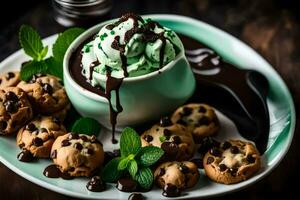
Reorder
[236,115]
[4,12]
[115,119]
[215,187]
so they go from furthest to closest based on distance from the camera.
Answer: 1. [4,12]
2. [236,115]
3. [115,119]
4. [215,187]

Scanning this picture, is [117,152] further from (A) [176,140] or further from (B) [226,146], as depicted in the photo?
(B) [226,146]

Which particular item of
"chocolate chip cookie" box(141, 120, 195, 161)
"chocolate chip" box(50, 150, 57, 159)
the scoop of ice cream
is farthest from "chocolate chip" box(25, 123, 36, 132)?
"chocolate chip cookie" box(141, 120, 195, 161)

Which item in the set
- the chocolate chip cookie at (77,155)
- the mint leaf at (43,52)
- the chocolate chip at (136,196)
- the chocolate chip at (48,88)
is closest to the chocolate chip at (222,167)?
the chocolate chip at (136,196)

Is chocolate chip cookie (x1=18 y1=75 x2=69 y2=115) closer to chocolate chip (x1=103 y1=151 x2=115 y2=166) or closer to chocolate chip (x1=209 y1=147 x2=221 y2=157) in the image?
chocolate chip (x1=103 y1=151 x2=115 y2=166)

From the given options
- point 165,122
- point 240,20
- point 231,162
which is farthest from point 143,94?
point 240,20

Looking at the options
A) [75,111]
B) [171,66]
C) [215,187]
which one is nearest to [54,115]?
[75,111]

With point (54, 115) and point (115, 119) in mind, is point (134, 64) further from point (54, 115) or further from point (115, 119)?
point (54, 115)

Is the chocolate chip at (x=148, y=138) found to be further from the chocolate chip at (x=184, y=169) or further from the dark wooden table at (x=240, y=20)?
the dark wooden table at (x=240, y=20)
